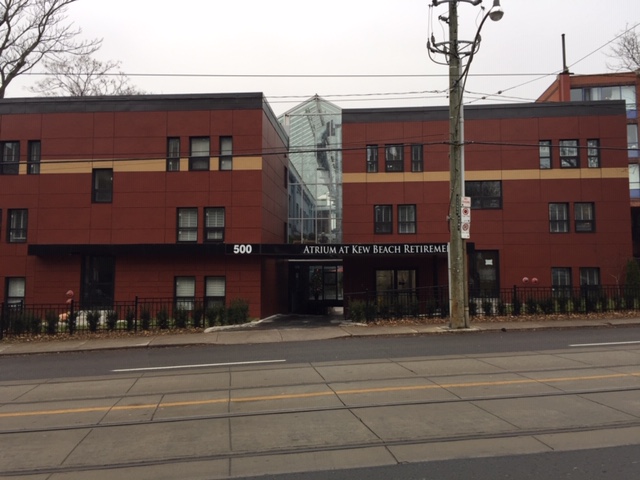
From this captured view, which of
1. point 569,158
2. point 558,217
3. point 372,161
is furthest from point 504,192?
point 372,161

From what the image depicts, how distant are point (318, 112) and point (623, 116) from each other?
50.4 ft

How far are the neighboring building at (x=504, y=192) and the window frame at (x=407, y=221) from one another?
0.05 m

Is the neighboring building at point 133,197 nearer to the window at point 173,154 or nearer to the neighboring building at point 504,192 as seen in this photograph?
the window at point 173,154

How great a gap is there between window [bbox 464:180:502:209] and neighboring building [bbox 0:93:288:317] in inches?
410

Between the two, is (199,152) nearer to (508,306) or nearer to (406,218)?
(406,218)

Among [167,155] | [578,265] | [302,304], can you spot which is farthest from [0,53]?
[578,265]

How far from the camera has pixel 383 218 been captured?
25.3 m

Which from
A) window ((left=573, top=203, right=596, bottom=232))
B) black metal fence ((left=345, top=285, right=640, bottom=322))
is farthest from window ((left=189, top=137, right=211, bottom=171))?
window ((left=573, top=203, right=596, bottom=232))

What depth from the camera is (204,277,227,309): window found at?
2238cm

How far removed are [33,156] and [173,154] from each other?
6.48 metres

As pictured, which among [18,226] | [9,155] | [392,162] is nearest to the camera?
[18,226]

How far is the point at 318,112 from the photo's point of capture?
28.3m

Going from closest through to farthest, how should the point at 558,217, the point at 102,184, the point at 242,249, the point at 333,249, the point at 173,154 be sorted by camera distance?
the point at 242,249, the point at 333,249, the point at 173,154, the point at 102,184, the point at 558,217

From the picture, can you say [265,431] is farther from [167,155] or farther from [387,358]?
[167,155]
